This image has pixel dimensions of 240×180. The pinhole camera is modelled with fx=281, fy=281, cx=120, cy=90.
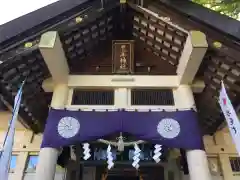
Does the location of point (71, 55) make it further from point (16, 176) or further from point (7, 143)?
point (16, 176)

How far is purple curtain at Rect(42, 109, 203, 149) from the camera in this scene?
536 centimetres

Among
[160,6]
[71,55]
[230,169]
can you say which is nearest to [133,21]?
[160,6]

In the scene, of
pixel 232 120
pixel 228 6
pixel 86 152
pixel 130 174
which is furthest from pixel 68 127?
pixel 228 6

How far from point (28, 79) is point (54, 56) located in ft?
3.36

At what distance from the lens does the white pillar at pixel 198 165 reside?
5.00 metres

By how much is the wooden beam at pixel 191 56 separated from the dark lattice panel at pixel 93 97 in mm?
1618

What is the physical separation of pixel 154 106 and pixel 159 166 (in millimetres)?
2240

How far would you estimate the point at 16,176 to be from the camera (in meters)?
6.93

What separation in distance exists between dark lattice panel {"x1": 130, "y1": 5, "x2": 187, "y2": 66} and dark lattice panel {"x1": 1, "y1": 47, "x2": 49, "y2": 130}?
92.4 inches

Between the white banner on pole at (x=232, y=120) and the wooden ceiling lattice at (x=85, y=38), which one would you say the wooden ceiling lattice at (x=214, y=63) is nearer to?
the white banner on pole at (x=232, y=120)

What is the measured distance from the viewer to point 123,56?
6.50m

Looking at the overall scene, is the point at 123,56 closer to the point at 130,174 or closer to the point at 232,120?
the point at 232,120

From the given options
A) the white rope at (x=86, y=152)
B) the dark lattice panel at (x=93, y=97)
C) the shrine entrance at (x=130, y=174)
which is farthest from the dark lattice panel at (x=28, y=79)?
the shrine entrance at (x=130, y=174)

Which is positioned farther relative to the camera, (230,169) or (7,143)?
(230,169)
